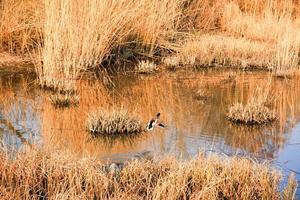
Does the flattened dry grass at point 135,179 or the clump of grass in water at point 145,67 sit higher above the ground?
the flattened dry grass at point 135,179

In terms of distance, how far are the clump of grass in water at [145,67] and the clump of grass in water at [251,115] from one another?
3216 mm

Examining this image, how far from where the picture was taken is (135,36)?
35.9 feet

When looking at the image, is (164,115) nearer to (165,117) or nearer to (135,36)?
(165,117)

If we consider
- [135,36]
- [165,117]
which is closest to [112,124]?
[165,117]

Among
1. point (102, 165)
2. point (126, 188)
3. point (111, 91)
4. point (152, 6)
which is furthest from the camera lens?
point (152, 6)

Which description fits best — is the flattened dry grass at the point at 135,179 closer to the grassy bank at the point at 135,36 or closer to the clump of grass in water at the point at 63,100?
the clump of grass in water at the point at 63,100

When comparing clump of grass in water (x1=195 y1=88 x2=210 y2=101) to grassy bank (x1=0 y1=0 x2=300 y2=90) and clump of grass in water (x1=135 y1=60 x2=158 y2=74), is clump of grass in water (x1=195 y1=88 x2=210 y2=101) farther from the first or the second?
grassy bank (x1=0 y1=0 x2=300 y2=90)

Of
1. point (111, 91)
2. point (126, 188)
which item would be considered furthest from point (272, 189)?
point (111, 91)

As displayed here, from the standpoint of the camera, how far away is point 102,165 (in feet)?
16.1

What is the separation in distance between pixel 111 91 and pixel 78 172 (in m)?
4.11

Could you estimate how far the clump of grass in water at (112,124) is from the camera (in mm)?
6148

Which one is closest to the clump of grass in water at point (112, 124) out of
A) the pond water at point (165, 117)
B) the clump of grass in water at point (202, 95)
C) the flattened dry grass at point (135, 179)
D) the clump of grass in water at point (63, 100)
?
the pond water at point (165, 117)

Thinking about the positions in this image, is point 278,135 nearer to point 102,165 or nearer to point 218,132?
point 218,132

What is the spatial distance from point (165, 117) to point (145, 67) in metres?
3.11
